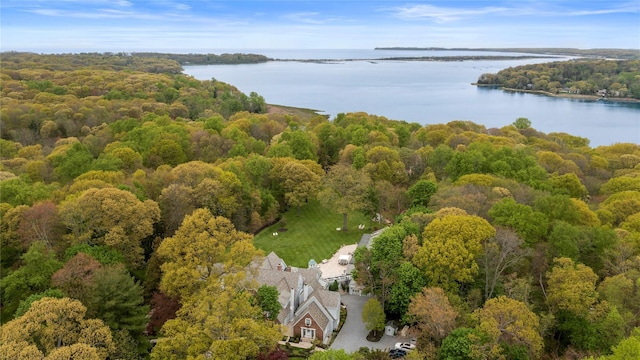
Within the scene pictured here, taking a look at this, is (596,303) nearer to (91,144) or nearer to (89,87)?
(91,144)

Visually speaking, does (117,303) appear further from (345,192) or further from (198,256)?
(345,192)

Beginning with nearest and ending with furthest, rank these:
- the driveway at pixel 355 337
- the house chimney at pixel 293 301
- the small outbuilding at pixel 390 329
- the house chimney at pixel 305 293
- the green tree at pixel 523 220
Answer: the driveway at pixel 355 337
the small outbuilding at pixel 390 329
the house chimney at pixel 293 301
the green tree at pixel 523 220
the house chimney at pixel 305 293

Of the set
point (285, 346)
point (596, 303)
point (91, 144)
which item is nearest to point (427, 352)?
point (285, 346)

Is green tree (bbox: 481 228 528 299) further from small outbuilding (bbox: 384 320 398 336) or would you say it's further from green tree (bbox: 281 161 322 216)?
green tree (bbox: 281 161 322 216)

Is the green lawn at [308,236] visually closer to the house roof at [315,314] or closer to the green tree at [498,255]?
the house roof at [315,314]

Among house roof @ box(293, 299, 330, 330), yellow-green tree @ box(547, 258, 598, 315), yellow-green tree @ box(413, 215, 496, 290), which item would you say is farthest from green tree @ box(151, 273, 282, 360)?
yellow-green tree @ box(547, 258, 598, 315)

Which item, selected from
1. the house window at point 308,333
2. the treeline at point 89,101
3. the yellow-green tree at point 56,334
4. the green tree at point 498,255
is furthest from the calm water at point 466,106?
the yellow-green tree at point 56,334
